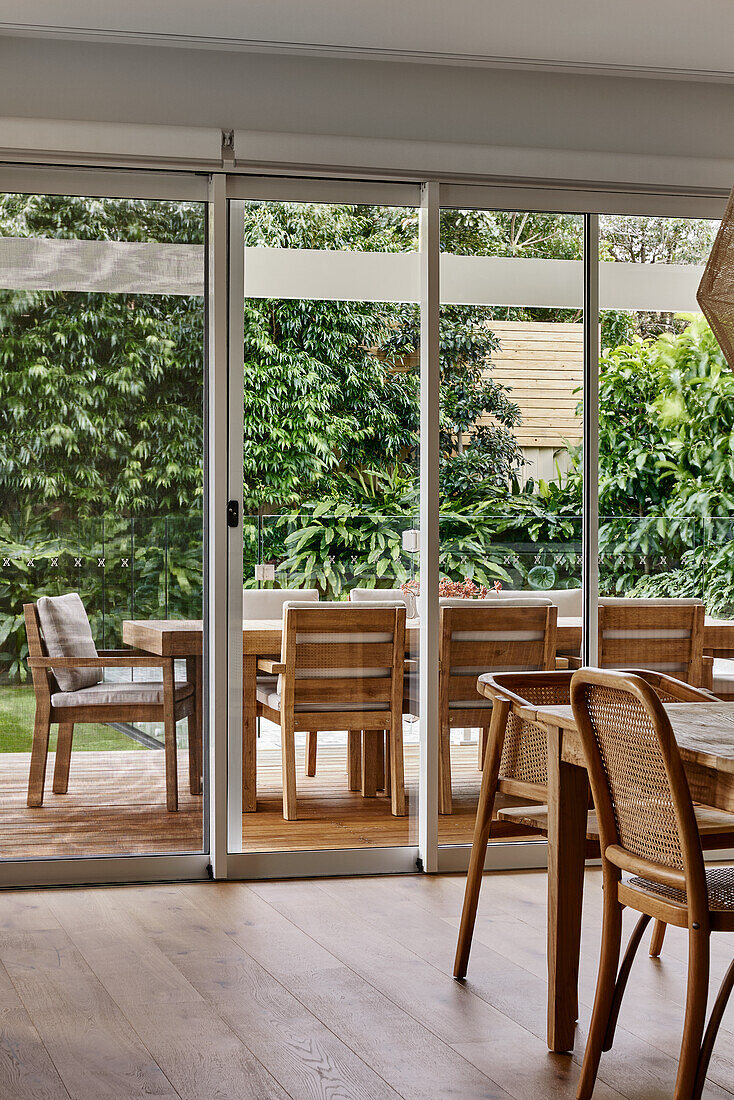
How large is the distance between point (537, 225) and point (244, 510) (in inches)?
62.4

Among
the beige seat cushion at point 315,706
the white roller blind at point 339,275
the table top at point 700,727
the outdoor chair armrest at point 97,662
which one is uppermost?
the white roller blind at point 339,275

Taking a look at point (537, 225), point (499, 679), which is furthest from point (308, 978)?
point (537, 225)

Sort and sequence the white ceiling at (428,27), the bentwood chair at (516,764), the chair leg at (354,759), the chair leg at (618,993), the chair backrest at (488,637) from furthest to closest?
the chair backrest at (488,637) < the chair leg at (354,759) < the white ceiling at (428,27) < the bentwood chair at (516,764) < the chair leg at (618,993)

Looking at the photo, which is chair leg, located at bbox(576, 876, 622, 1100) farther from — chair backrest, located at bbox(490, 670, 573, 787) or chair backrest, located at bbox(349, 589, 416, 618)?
chair backrest, located at bbox(349, 589, 416, 618)

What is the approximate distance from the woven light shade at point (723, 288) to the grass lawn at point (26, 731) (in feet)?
8.82

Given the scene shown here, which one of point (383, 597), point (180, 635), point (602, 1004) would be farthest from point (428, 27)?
point (602, 1004)

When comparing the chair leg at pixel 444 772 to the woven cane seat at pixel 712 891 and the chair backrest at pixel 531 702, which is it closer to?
the chair backrest at pixel 531 702

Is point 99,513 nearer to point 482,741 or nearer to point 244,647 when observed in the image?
point 244,647

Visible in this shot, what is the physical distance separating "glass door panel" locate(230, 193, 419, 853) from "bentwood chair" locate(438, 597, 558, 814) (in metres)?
0.13

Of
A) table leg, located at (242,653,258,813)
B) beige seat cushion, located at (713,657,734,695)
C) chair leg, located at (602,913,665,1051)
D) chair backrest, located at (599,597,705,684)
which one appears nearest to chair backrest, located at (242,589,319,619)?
table leg, located at (242,653,258,813)

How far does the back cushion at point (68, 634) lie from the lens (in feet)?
14.3

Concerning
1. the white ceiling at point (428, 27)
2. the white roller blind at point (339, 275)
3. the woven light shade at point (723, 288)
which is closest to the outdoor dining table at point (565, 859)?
the woven light shade at point (723, 288)

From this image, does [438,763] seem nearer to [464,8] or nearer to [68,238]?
[68,238]

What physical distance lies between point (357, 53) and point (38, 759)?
2783 millimetres
